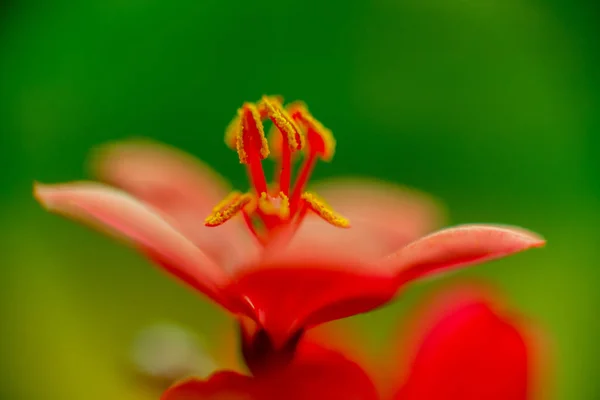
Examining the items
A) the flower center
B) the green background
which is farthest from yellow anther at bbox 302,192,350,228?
the green background

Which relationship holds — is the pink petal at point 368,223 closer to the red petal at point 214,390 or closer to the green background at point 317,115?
the red petal at point 214,390

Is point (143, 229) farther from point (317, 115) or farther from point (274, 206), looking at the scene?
point (317, 115)

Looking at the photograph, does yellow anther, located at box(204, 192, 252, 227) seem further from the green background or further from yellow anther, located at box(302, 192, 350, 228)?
the green background

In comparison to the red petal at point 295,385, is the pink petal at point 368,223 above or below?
above

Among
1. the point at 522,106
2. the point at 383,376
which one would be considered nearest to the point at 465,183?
the point at 522,106

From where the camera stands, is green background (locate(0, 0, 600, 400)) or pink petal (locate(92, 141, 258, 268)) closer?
pink petal (locate(92, 141, 258, 268))

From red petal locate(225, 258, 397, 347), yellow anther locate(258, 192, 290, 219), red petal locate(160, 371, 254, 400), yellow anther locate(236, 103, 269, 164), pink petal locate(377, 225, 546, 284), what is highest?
yellow anther locate(236, 103, 269, 164)

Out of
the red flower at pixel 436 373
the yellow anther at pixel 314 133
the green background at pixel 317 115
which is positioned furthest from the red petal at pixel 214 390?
the green background at pixel 317 115

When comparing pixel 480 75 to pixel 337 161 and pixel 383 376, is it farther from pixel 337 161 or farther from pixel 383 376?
pixel 383 376
